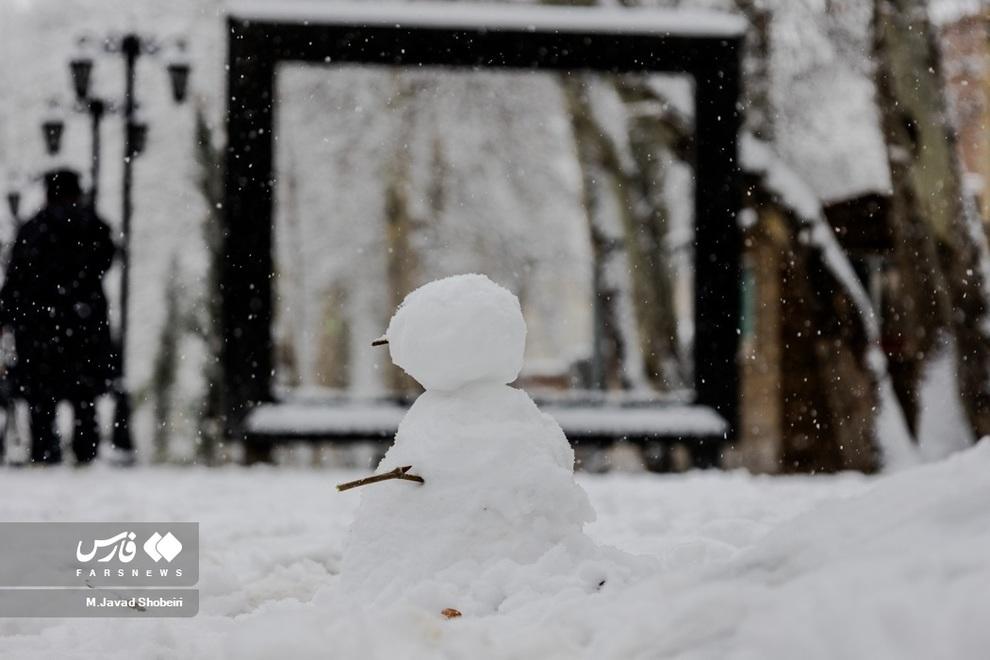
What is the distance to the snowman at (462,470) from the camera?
3.30 meters

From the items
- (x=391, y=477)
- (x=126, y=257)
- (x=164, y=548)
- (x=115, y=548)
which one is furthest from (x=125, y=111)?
(x=391, y=477)

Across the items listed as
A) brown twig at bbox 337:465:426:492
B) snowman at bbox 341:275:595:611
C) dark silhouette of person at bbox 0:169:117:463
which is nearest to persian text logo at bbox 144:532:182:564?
snowman at bbox 341:275:595:611

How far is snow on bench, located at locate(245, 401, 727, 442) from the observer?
8.80 m

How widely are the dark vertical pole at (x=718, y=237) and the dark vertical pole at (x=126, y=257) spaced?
463cm

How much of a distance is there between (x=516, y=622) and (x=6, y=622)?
5.97 ft

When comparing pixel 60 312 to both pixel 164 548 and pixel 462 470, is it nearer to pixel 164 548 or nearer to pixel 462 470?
pixel 164 548

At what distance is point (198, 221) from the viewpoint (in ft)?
73.8

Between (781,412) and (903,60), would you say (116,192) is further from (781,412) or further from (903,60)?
(903,60)

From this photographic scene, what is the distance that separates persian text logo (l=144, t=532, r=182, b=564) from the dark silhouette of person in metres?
4.89

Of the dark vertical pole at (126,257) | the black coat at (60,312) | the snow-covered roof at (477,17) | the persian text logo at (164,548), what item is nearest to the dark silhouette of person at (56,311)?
the black coat at (60,312)

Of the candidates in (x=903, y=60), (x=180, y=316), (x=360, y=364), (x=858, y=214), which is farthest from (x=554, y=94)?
(x=360, y=364)

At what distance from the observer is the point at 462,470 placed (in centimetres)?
338

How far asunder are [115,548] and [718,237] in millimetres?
5965

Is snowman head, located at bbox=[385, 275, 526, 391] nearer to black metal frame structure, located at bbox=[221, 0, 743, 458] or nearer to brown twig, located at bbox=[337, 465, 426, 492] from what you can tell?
brown twig, located at bbox=[337, 465, 426, 492]
